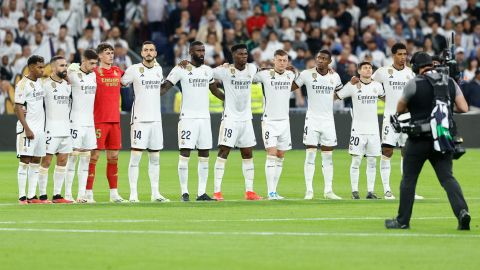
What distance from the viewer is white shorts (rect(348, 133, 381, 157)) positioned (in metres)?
23.1

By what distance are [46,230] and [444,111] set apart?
17.1 ft

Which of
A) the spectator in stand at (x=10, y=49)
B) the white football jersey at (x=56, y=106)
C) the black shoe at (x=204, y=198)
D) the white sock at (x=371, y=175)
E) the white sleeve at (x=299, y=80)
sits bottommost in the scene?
the black shoe at (x=204, y=198)

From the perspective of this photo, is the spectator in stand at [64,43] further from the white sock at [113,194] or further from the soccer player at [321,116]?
the white sock at [113,194]

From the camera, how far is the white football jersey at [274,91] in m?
22.8

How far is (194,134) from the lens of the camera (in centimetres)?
2211

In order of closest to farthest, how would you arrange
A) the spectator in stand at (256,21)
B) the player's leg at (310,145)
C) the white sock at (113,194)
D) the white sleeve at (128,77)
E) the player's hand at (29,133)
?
the player's hand at (29,133) < the white sock at (113,194) < the white sleeve at (128,77) < the player's leg at (310,145) < the spectator in stand at (256,21)

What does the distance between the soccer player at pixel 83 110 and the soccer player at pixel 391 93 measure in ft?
16.8

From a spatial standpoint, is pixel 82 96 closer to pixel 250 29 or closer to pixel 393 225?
pixel 393 225

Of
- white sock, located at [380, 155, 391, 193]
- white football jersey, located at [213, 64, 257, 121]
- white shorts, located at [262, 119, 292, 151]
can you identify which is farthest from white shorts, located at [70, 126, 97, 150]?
white sock, located at [380, 155, 391, 193]

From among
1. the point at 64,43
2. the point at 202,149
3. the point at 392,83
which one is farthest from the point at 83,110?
the point at 64,43

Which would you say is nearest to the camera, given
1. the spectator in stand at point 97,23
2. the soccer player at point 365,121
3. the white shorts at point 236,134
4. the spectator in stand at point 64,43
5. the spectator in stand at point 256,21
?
the white shorts at point 236,134

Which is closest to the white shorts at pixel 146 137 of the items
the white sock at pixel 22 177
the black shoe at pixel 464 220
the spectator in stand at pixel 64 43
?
the white sock at pixel 22 177

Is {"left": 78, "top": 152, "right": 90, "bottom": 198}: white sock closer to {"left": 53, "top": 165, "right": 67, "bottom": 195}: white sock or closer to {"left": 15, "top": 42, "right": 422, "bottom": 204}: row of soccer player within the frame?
{"left": 15, "top": 42, "right": 422, "bottom": 204}: row of soccer player

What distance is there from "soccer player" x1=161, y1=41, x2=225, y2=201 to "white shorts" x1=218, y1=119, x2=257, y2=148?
0.35 m
